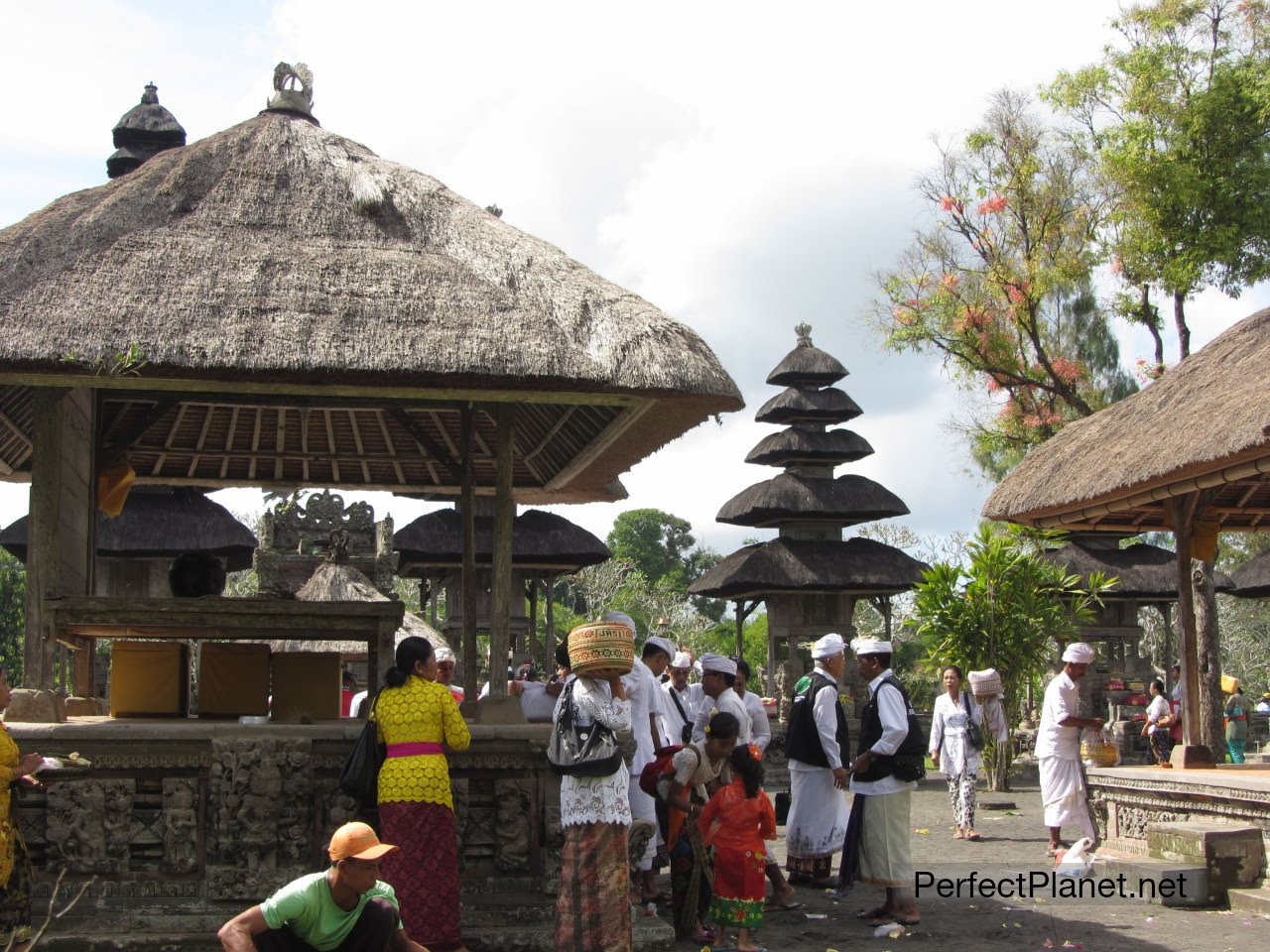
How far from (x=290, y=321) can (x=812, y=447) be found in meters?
19.5

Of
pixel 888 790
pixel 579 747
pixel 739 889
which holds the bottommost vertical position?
pixel 739 889

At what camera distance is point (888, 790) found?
824 cm

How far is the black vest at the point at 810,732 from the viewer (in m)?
9.04

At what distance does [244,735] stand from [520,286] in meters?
3.00

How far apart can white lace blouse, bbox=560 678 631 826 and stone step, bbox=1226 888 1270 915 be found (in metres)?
4.23

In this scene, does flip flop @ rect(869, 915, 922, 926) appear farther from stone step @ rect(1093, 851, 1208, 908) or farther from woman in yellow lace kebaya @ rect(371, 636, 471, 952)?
woman in yellow lace kebaya @ rect(371, 636, 471, 952)

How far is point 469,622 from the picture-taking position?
9602 millimetres

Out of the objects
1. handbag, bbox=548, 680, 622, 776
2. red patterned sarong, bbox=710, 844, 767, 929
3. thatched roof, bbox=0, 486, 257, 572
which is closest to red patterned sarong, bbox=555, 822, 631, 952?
handbag, bbox=548, 680, 622, 776

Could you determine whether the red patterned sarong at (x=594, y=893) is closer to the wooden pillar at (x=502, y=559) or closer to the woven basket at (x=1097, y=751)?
the wooden pillar at (x=502, y=559)

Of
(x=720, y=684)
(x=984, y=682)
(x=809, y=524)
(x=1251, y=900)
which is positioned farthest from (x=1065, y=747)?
(x=809, y=524)

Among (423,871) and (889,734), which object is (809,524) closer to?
(889,734)

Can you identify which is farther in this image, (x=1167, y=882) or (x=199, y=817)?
(x=1167, y=882)

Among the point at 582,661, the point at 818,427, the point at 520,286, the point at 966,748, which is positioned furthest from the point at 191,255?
the point at 818,427

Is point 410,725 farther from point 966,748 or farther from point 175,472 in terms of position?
point 966,748
